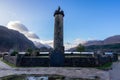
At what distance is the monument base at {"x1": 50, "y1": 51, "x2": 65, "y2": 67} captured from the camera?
36844mm

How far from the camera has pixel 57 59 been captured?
122ft

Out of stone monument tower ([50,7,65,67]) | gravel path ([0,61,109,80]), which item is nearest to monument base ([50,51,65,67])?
stone monument tower ([50,7,65,67])

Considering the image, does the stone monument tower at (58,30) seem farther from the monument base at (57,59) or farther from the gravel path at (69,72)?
the gravel path at (69,72)

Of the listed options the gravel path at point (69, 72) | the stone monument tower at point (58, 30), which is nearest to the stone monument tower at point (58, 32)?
the stone monument tower at point (58, 30)

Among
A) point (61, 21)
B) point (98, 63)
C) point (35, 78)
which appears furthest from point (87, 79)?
point (61, 21)

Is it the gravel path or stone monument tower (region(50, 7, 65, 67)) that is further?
stone monument tower (region(50, 7, 65, 67))

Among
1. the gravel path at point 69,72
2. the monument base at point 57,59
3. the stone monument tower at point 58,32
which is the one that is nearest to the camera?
the gravel path at point 69,72

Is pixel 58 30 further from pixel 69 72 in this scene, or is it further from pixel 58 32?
pixel 69 72

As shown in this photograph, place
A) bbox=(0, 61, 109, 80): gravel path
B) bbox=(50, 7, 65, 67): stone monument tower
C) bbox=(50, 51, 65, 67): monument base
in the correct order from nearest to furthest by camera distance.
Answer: bbox=(0, 61, 109, 80): gravel path, bbox=(50, 51, 65, 67): monument base, bbox=(50, 7, 65, 67): stone monument tower

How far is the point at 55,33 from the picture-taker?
39.9m

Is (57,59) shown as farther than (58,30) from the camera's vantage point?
No

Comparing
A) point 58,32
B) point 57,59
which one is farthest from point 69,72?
point 58,32

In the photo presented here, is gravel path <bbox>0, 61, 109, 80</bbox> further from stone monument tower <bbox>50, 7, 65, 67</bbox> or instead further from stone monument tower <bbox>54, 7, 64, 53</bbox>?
stone monument tower <bbox>54, 7, 64, 53</bbox>

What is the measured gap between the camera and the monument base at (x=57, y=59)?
36.8 meters
